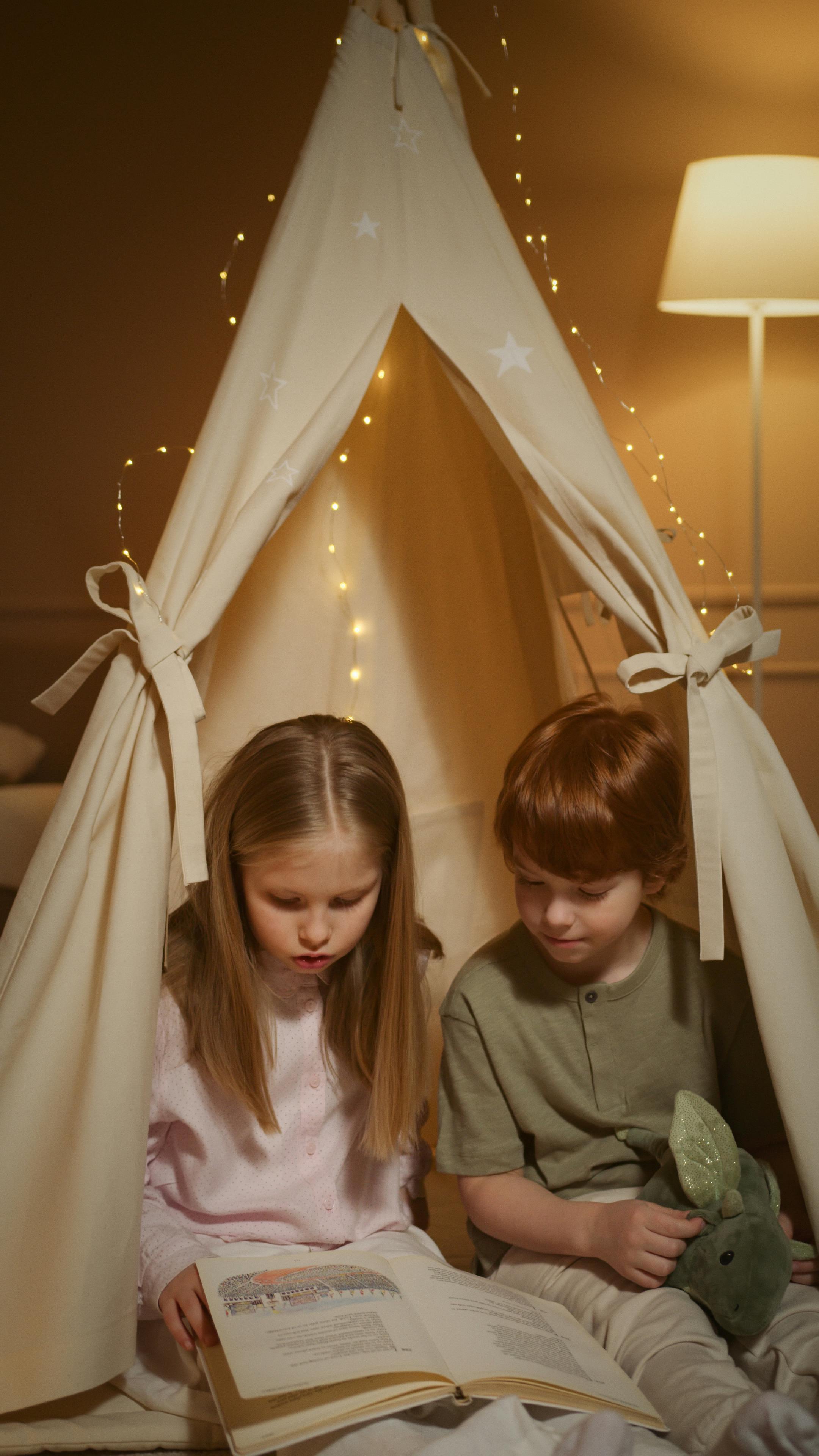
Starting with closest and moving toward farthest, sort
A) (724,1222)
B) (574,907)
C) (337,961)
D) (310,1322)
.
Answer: (310,1322) < (724,1222) < (574,907) < (337,961)

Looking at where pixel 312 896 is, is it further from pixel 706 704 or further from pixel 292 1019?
pixel 706 704

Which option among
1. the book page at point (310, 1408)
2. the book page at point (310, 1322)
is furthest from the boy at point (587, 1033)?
the book page at point (310, 1408)

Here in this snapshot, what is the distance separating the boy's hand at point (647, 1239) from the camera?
117cm

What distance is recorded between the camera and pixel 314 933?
1213 millimetres

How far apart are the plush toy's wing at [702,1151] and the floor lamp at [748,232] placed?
1.25m

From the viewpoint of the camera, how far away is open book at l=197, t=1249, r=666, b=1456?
93cm

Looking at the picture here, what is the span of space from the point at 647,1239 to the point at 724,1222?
0.26 ft

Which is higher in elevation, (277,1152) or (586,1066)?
(586,1066)

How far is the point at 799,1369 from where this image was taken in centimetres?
108

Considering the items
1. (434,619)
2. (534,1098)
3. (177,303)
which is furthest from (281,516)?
(177,303)

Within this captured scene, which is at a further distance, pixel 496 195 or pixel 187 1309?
pixel 496 195

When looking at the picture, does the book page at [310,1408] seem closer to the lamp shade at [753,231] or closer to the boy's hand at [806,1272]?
the boy's hand at [806,1272]

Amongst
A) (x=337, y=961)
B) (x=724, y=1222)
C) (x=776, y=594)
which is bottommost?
(x=724, y=1222)

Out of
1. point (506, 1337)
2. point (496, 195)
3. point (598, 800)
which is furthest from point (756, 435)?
point (506, 1337)
